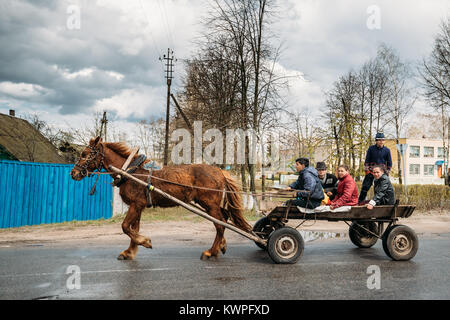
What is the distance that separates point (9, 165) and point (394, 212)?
1044 cm

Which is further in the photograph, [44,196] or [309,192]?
[44,196]

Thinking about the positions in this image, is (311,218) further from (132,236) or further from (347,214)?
(132,236)

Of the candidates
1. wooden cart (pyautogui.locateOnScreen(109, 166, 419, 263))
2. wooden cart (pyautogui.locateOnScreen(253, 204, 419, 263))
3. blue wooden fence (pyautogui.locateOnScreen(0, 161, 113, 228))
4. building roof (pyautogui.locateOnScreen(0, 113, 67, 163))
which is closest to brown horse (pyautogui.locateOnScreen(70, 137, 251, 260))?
wooden cart (pyautogui.locateOnScreen(109, 166, 419, 263))

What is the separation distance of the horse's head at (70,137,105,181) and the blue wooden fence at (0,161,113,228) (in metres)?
4.71

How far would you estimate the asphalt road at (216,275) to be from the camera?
4.49 metres

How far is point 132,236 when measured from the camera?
625 centimetres

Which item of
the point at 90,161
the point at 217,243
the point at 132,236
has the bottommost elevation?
the point at 217,243

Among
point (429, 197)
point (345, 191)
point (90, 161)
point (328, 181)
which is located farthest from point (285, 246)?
point (429, 197)

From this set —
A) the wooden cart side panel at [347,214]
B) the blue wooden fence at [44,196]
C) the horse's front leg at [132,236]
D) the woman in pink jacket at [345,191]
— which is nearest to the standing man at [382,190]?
the wooden cart side panel at [347,214]

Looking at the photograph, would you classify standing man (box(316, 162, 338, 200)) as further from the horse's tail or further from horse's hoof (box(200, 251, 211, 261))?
horse's hoof (box(200, 251, 211, 261))

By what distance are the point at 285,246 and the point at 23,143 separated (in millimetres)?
26881

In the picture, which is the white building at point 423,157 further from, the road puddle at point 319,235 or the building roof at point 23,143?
the road puddle at point 319,235

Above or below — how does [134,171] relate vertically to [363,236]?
above

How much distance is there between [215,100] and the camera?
18.5 meters
